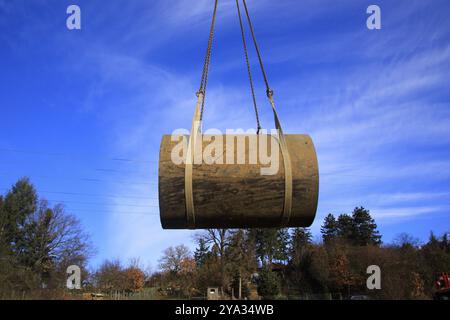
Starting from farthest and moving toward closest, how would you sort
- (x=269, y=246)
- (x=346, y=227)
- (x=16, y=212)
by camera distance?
(x=346, y=227)
(x=269, y=246)
(x=16, y=212)

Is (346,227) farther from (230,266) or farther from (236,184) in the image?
(236,184)

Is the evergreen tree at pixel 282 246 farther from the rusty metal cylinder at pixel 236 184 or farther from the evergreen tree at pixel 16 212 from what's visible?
the rusty metal cylinder at pixel 236 184

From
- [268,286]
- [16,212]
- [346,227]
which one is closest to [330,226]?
[346,227]

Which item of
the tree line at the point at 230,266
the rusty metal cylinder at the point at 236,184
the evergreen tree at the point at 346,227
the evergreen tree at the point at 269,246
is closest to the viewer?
the rusty metal cylinder at the point at 236,184

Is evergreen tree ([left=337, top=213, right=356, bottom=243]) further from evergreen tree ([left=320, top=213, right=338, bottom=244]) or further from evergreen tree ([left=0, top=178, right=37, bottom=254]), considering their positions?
evergreen tree ([left=0, top=178, right=37, bottom=254])

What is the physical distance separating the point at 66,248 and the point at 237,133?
41.2 m

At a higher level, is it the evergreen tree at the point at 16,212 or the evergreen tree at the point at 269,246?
the evergreen tree at the point at 16,212

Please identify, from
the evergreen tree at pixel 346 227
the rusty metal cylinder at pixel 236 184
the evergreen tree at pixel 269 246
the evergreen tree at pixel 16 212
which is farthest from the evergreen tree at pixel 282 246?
the rusty metal cylinder at pixel 236 184

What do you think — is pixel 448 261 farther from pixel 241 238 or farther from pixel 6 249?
pixel 6 249

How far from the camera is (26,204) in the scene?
146ft

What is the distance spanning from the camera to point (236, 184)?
11.0 feet

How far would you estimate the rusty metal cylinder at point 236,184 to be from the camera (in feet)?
11.1

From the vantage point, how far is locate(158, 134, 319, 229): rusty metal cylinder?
133 inches
